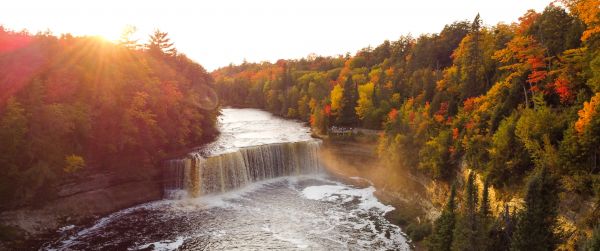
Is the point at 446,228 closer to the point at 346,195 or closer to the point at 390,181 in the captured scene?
the point at 346,195

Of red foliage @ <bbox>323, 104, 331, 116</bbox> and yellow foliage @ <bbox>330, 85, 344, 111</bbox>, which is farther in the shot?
yellow foliage @ <bbox>330, 85, 344, 111</bbox>

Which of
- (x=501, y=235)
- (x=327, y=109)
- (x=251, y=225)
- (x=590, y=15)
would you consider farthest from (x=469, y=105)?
(x=327, y=109)

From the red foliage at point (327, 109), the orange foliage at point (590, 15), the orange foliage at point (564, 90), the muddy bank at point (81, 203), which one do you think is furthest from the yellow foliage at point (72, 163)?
the red foliage at point (327, 109)

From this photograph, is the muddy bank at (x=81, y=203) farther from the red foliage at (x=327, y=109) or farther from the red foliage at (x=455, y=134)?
the red foliage at (x=327, y=109)

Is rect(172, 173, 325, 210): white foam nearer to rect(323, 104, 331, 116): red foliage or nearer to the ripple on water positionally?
the ripple on water

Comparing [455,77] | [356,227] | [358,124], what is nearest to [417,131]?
[455,77]

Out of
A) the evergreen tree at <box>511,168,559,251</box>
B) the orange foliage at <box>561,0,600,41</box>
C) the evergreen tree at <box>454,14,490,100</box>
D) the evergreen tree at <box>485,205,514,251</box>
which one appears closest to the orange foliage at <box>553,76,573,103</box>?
the orange foliage at <box>561,0,600,41</box>

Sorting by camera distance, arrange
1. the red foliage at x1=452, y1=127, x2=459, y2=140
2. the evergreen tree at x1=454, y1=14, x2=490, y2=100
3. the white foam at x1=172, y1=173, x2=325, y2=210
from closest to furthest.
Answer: the red foliage at x1=452, y1=127, x2=459, y2=140 → the white foam at x1=172, y1=173, x2=325, y2=210 → the evergreen tree at x1=454, y1=14, x2=490, y2=100

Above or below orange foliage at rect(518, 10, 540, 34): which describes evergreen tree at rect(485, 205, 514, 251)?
below

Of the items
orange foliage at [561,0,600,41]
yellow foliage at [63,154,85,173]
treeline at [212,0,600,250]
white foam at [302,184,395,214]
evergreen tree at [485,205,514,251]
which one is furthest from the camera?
white foam at [302,184,395,214]
